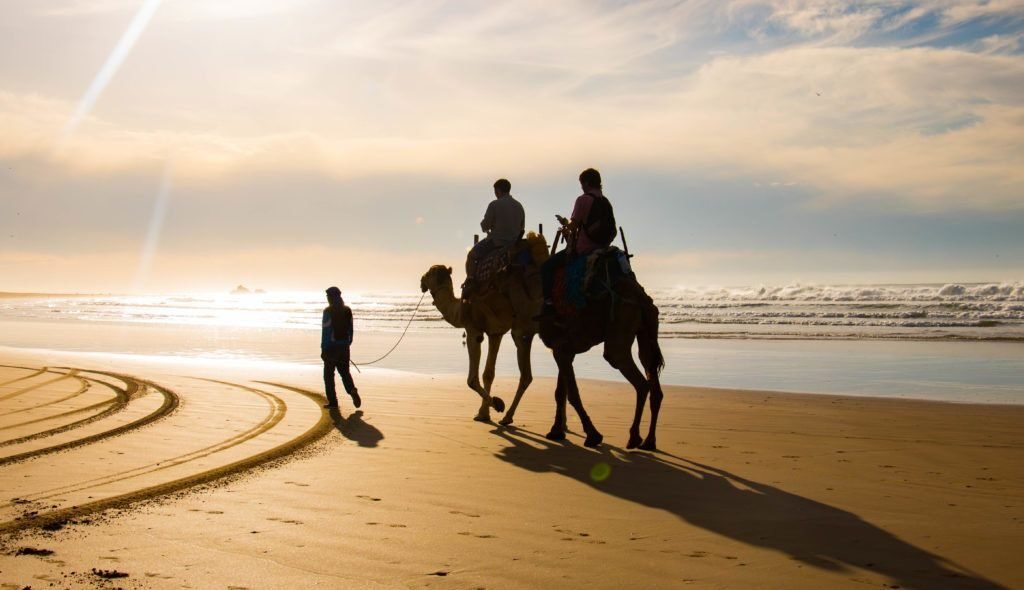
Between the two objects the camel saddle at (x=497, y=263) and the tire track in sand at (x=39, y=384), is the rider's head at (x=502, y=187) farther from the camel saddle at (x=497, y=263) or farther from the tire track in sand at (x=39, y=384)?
the tire track in sand at (x=39, y=384)

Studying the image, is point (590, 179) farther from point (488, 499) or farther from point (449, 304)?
point (488, 499)

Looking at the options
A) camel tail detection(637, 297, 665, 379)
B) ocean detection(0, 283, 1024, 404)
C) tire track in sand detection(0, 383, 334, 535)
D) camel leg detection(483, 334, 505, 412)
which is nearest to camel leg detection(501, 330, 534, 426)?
camel leg detection(483, 334, 505, 412)

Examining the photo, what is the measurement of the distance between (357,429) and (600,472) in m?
3.67

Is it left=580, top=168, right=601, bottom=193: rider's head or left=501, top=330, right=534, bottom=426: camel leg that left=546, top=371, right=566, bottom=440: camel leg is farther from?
left=580, top=168, right=601, bottom=193: rider's head

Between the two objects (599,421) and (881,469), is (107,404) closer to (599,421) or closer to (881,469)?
(599,421)

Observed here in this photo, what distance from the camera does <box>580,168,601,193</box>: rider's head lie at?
1034 centimetres

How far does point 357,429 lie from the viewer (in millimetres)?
10898

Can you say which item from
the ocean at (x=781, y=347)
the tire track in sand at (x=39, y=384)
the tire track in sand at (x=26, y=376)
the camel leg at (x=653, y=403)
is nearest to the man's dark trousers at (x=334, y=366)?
the tire track in sand at (x=39, y=384)

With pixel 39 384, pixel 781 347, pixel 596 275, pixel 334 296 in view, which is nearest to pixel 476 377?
pixel 334 296

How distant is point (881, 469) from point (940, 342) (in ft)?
81.3

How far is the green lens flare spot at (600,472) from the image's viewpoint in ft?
26.9

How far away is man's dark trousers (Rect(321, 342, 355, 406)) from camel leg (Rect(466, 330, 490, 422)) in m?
1.98

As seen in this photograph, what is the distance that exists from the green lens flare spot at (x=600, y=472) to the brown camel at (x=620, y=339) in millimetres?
1111

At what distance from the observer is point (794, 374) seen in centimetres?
1981
